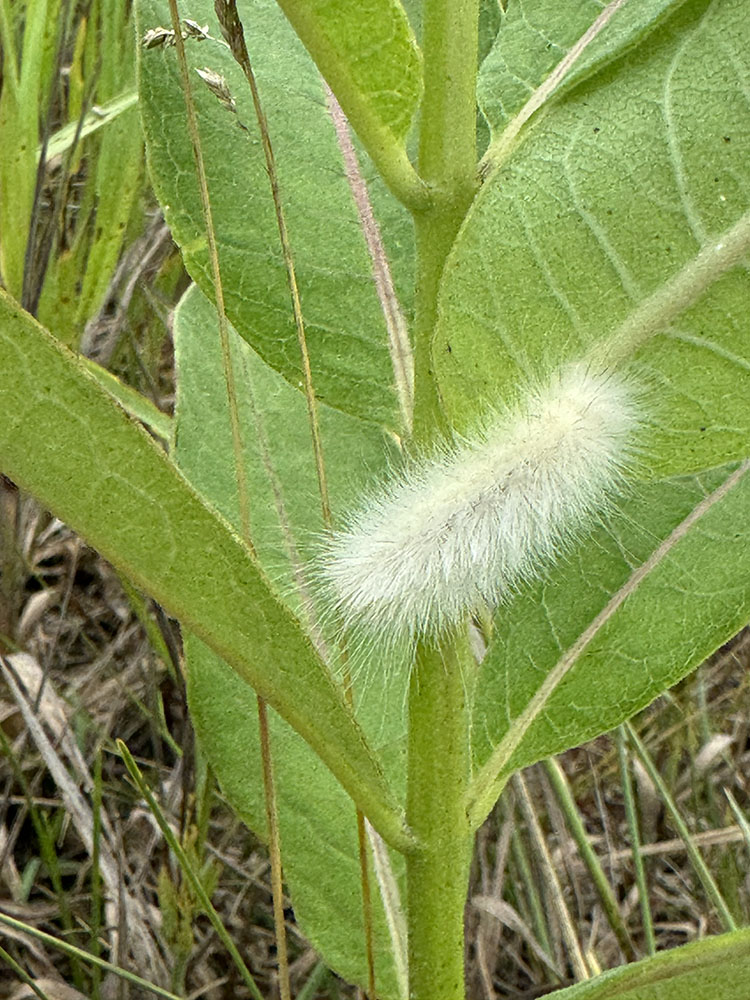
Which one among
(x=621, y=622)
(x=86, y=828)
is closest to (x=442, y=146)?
(x=621, y=622)

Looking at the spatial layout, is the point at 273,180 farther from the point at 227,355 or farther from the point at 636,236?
the point at 636,236

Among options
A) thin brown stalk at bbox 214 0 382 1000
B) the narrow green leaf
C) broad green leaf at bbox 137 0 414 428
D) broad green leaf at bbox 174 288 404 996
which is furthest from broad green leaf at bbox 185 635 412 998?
the narrow green leaf

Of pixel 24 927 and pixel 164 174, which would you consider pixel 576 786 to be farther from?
pixel 164 174

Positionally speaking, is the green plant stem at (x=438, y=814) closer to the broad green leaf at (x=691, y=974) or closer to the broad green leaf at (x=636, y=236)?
the broad green leaf at (x=691, y=974)

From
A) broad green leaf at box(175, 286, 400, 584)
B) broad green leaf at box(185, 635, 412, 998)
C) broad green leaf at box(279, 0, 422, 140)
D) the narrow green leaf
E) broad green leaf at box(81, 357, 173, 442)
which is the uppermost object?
the narrow green leaf

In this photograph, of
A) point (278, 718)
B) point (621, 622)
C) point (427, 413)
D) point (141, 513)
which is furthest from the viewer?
point (278, 718)

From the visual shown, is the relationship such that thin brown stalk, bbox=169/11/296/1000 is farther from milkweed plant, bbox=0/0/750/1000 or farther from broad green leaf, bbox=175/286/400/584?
broad green leaf, bbox=175/286/400/584

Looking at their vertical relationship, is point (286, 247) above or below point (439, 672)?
above
